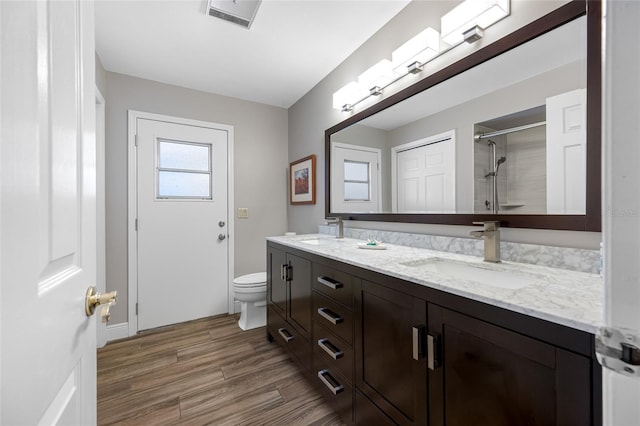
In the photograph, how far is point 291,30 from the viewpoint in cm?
191

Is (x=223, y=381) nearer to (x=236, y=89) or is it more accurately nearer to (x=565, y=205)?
(x=565, y=205)

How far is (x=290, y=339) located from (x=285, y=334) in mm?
104

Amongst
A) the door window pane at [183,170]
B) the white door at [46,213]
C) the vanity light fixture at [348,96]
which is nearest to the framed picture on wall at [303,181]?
the vanity light fixture at [348,96]

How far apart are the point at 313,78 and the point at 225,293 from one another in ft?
7.90

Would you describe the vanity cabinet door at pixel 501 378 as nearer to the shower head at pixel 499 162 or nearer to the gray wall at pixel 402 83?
the gray wall at pixel 402 83

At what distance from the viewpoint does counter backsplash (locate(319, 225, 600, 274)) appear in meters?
0.99

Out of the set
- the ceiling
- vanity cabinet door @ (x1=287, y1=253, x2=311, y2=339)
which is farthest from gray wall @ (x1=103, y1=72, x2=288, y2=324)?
vanity cabinet door @ (x1=287, y1=253, x2=311, y2=339)

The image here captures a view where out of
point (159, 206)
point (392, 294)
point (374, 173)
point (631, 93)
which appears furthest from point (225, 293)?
point (631, 93)

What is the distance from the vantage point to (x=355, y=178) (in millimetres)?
2189

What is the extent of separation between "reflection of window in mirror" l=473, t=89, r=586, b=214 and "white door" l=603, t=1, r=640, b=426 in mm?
983

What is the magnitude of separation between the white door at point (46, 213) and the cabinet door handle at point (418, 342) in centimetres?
91

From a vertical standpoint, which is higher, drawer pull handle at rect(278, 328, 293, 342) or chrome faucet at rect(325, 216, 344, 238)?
chrome faucet at rect(325, 216, 344, 238)

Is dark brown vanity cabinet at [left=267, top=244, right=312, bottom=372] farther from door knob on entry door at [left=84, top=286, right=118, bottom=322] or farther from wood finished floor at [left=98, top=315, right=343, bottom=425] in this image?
door knob on entry door at [left=84, top=286, right=118, bottom=322]

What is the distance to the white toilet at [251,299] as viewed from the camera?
2.51 metres
